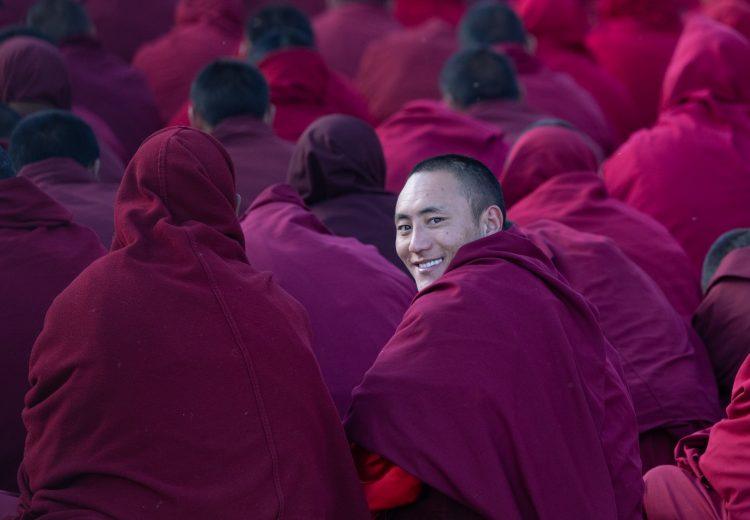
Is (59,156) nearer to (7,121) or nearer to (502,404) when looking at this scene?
(7,121)

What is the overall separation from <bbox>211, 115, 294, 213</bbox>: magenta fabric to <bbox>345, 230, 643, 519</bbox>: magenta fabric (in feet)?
7.00

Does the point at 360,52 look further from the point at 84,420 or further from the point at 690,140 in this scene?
the point at 84,420

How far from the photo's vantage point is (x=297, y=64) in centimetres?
638

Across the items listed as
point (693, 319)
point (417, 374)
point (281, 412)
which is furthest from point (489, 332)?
point (693, 319)

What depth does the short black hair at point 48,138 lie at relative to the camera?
4758mm

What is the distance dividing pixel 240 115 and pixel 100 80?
1.57 metres

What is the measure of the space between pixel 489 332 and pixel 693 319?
1478 mm

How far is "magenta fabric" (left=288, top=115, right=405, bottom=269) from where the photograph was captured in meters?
4.64

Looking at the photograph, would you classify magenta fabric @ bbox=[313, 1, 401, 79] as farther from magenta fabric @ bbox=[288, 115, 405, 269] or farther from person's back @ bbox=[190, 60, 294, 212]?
magenta fabric @ bbox=[288, 115, 405, 269]

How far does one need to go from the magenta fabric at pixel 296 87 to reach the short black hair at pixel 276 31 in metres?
0.16

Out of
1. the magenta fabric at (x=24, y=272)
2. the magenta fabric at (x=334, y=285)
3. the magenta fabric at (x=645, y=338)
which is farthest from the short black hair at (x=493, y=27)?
the magenta fabric at (x=24, y=272)

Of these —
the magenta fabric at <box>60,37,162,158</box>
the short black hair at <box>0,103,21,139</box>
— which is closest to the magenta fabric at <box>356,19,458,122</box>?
the magenta fabric at <box>60,37,162,158</box>

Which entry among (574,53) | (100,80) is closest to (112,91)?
(100,80)

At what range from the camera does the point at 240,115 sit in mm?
5516
